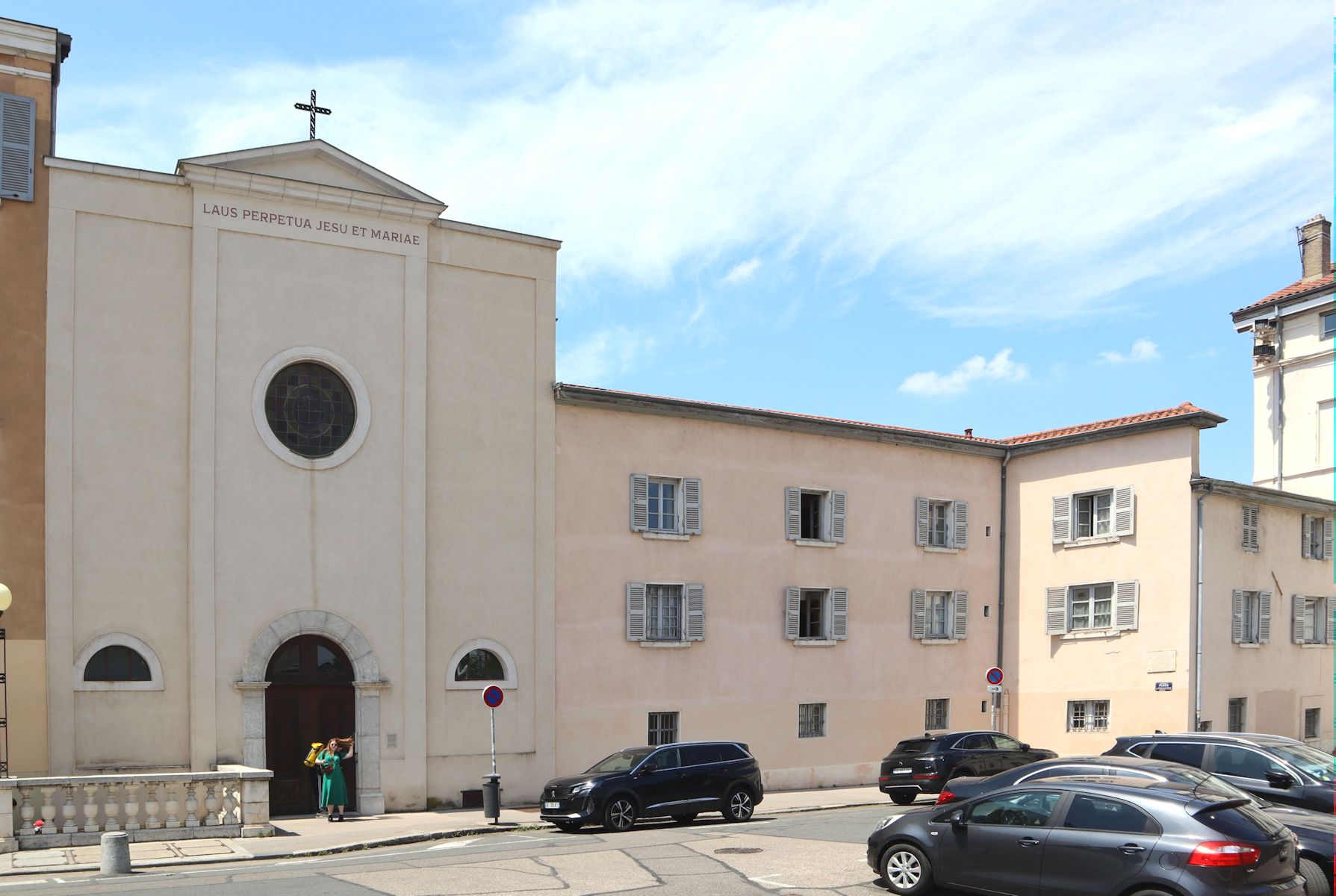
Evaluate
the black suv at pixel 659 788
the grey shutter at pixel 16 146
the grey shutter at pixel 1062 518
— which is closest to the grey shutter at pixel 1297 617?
the grey shutter at pixel 1062 518

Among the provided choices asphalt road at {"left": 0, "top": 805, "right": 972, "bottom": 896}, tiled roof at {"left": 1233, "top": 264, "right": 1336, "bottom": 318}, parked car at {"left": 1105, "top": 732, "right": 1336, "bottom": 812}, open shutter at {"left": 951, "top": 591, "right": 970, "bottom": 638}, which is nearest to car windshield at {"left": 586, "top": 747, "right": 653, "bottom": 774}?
asphalt road at {"left": 0, "top": 805, "right": 972, "bottom": 896}

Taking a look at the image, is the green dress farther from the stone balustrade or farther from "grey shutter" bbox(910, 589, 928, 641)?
"grey shutter" bbox(910, 589, 928, 641)

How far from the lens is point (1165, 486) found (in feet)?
99.0

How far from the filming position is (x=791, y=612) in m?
29.6

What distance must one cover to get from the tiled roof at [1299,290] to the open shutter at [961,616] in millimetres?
17776

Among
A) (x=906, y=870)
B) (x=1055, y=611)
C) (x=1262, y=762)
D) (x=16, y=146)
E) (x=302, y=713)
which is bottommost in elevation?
(x=302, y=713)

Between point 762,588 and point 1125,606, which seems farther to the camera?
point 1125,606

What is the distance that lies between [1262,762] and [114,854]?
597 inches

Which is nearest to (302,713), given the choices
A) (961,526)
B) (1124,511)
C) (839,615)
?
(839,615)

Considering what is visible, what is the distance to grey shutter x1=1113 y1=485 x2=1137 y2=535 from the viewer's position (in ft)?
101

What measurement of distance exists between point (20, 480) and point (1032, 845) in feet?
58.1

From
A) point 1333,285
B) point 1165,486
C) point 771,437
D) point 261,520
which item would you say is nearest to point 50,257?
point 261,520

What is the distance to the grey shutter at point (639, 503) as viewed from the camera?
27734 mm

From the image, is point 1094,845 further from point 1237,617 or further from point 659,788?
point 1237,617
